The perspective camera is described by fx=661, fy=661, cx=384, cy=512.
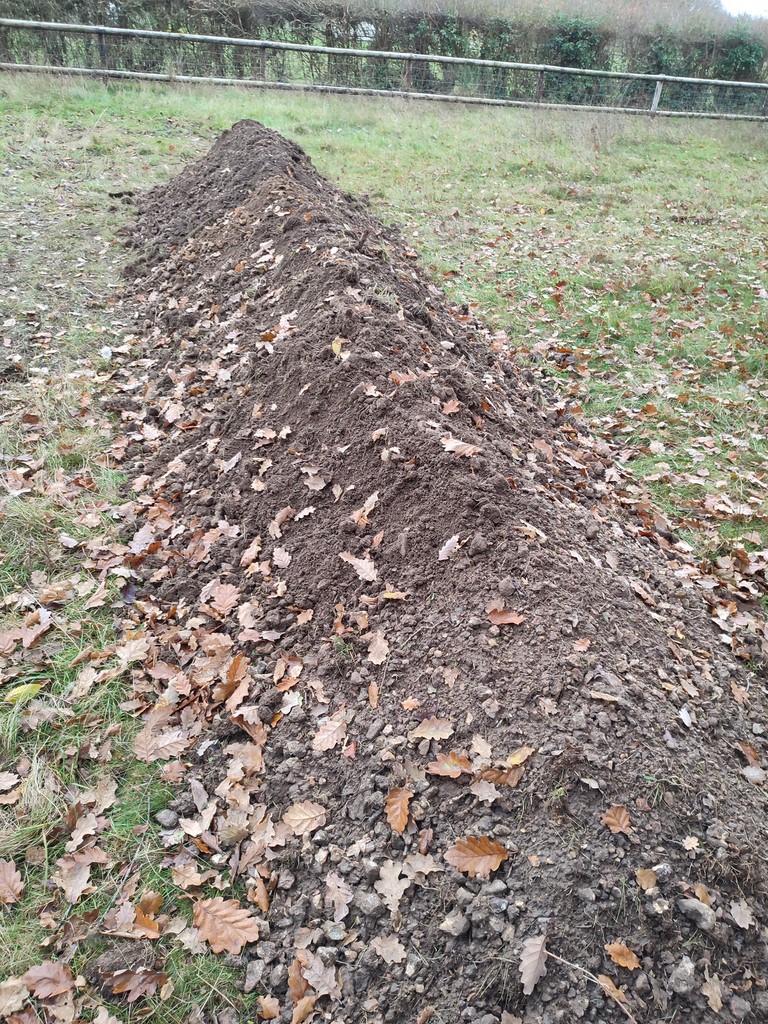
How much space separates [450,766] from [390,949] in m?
0.58

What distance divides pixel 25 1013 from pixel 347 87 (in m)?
17.6

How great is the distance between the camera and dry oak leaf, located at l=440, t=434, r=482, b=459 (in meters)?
3.28

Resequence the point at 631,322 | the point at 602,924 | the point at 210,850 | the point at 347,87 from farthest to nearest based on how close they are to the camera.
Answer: the point at 347,87, the point at 631,322, the point at 210,850, the point at 602,924

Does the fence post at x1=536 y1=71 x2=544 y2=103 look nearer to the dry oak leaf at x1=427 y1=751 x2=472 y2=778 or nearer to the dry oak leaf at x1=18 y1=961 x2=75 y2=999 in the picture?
the dry oak leaf at x1=427 y1=751 x2=472 y2=778

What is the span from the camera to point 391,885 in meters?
2.17

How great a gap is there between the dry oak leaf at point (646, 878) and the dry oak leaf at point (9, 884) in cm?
211

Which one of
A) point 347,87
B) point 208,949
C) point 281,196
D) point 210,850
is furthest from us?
point 347,87

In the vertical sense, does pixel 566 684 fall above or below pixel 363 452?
below

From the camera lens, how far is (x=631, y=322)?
698 cm

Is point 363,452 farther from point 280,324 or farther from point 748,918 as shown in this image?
point 748,918

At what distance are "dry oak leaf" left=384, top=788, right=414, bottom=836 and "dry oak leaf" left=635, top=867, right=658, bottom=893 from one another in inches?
29.5

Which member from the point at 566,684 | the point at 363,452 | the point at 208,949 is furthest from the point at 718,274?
the point at 208,949

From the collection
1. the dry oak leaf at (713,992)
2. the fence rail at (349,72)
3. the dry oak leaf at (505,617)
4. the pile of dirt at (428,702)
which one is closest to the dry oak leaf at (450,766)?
the pile of dirt at (428,702)

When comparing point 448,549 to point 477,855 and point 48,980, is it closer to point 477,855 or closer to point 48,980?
point 477,855
